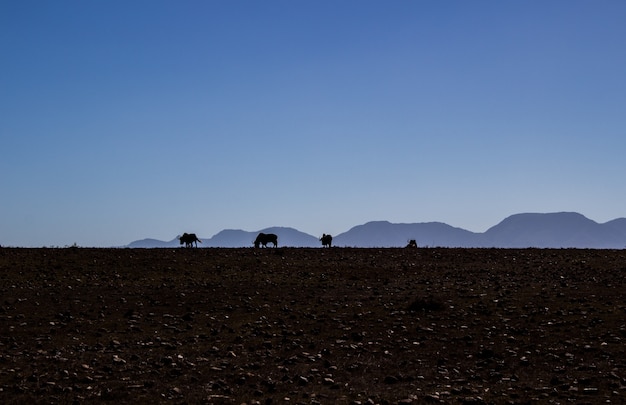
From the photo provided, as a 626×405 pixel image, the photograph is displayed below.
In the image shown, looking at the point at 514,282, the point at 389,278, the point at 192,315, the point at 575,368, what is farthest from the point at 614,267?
the point at 192,315

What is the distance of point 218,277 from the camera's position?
33438mm

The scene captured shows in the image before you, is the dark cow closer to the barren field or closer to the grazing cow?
the grazing cow

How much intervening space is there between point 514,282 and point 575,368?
1504 centimetres

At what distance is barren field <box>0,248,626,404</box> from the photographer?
15.3 m

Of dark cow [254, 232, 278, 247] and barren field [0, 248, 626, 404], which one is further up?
dark cow [254, 232, 278, 247]

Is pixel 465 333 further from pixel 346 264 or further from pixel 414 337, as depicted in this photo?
pixel 346 264

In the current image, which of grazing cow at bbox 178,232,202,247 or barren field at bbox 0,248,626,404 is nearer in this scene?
barren field at bbox 0,248,626,404

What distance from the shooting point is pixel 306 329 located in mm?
22500

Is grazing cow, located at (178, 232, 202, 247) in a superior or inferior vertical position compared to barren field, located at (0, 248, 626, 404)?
superior

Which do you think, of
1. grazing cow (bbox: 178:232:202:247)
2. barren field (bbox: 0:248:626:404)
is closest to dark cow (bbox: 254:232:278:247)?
grazing cow (bbox: 178:232:202:247)

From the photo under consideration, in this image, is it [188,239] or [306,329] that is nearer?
[306,329]

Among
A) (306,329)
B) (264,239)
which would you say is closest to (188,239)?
(264,239)

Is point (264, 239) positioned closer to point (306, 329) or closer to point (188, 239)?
point (188, 239)

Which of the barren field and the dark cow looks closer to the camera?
the barren field
